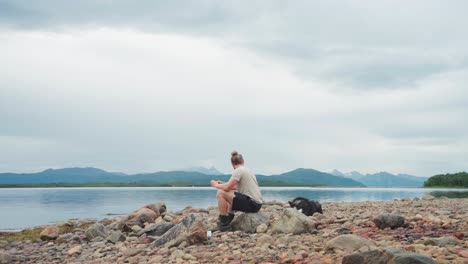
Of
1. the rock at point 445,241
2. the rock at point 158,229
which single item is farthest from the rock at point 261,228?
the rock at point 445,241

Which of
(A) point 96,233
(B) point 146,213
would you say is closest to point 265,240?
(A) point 96,233

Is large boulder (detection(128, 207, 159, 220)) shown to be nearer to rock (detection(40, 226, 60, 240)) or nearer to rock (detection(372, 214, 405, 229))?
rock (detection(40, 226, 60, 240))

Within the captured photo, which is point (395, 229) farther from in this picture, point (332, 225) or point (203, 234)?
point (203, 234)

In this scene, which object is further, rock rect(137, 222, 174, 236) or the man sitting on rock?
rock rect(137, 222, 174, 236)

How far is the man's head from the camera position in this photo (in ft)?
44.8

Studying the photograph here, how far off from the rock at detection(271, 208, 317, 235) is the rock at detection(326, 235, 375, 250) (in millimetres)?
2938

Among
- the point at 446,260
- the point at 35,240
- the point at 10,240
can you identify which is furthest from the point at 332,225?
the point at 10,240

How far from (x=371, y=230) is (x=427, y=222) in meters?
1.81

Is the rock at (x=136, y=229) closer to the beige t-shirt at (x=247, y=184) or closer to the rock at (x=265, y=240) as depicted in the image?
the beige t-shirt at (x=247, y=184)

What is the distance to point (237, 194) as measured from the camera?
13.7 metres

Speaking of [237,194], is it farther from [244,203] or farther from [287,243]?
[287,243]

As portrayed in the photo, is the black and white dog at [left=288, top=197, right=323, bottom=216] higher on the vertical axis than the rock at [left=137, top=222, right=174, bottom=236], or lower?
higher

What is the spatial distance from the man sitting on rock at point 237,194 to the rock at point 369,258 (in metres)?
6.03

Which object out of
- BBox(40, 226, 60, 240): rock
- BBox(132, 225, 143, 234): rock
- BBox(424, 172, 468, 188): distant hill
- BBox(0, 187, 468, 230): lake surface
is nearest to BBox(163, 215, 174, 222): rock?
BBox(132, 225, 143, 234): rock
